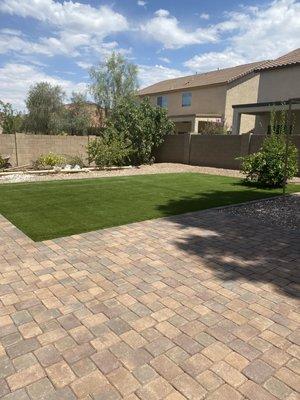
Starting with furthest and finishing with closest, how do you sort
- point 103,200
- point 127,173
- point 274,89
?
point 274,89 → point 127,173 → point 103,200

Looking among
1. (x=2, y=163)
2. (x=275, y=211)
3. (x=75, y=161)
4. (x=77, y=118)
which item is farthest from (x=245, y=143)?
(x=77, y=118)

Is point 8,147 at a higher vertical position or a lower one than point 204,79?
lower

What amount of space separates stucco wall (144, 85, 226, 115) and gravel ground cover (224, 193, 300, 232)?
20.4 meters

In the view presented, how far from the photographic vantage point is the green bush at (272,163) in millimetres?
11773

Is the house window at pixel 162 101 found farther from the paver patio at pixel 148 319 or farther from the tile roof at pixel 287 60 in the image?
the paver patio at pixel 148 319

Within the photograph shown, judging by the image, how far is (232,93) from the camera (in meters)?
28.3

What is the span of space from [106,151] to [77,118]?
59.0 ft

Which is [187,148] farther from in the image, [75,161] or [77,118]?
[77,118]

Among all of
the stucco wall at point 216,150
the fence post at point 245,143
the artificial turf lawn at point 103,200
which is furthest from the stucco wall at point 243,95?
the artificial turf lawn at point 103,200

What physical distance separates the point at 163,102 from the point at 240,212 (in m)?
28.6

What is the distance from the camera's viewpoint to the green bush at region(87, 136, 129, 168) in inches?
677

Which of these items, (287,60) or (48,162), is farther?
(287,60)

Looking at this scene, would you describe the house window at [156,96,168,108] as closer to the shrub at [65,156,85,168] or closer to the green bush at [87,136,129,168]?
the green bush at [87,136,129,168]

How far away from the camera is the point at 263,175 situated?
12102 millimetres
